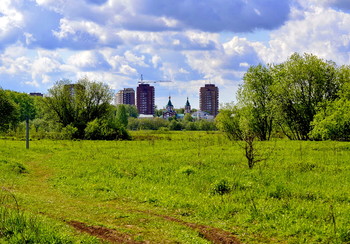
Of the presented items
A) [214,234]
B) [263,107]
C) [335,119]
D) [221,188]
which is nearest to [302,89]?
[263,107]

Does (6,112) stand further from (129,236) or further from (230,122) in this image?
(129,236)

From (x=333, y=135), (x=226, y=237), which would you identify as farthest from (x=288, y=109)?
(x=226, y=237)

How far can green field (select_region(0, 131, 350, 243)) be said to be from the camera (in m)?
9.02

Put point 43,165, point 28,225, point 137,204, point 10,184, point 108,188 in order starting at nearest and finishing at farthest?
point 28,225 → point 137,204 → point 108,188 → point 10,184 → point 43,165

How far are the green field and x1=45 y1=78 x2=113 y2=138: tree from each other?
149 ft

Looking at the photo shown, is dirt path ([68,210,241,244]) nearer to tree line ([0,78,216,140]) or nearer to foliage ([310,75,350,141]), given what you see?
foliage ([310,75,350,141])

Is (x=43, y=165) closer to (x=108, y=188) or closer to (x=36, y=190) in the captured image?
(x=36, y=190)

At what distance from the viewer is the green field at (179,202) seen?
355 inches

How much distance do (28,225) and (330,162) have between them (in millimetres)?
19379

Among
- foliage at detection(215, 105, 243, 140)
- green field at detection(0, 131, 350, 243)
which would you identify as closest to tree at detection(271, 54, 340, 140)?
foliage at detection(215, 105, 243, 140)

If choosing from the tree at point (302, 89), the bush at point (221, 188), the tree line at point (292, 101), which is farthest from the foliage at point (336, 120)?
the bush at point (221, 188)

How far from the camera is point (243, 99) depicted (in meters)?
57.1

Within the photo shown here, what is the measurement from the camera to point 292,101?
171ft

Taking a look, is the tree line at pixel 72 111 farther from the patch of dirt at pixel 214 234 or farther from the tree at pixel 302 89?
the patch of dirt at pixel 214 234
